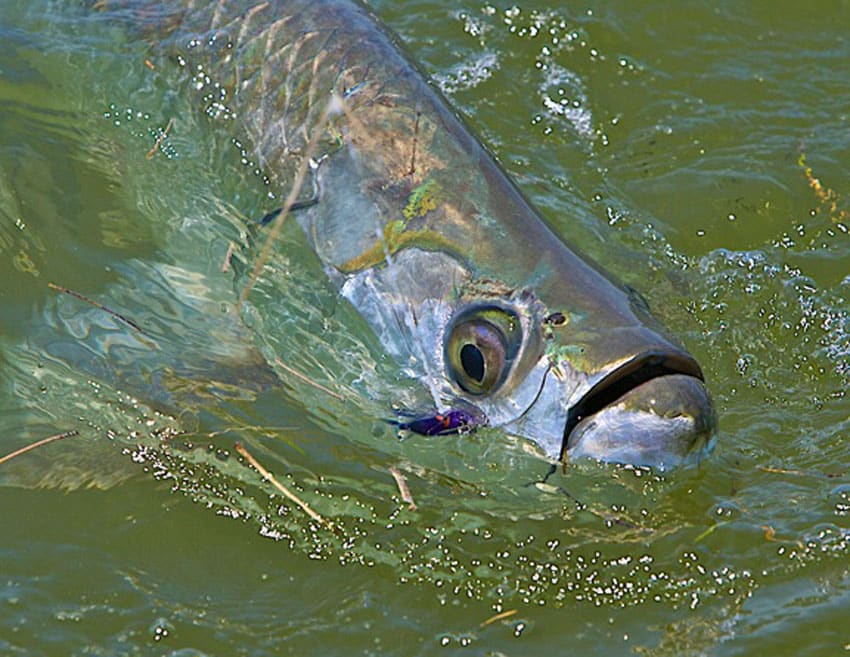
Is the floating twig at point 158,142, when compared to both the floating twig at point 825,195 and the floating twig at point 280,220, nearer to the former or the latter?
the floating twig at point 280,220

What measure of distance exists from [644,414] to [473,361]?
430mm

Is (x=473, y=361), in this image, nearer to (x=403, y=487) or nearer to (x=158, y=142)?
(x=403, y=487)

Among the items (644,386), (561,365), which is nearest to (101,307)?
(561,365)

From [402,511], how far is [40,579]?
2.83 ft

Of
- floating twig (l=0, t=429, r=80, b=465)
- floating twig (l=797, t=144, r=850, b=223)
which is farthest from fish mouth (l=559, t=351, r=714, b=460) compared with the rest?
floating twig (l=797, t=144, r=850, b=223)

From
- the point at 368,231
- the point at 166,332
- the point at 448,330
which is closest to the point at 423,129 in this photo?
the point at 368,231

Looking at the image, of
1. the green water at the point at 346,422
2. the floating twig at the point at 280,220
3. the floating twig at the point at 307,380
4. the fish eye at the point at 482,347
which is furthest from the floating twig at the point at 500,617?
the floating twig at the point at 280,220

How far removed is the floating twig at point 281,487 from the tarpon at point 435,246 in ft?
1.29

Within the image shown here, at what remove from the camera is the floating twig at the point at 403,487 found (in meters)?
3.14

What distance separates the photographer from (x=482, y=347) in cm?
287

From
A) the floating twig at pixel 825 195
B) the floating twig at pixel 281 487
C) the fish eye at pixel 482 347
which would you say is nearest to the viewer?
the fish eye at pixel 482 347

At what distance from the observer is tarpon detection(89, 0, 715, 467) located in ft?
8.89

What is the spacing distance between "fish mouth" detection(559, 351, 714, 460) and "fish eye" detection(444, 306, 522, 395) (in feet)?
0.66

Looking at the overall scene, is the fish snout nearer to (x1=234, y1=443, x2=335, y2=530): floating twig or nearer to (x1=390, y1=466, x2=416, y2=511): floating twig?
(x1=390, y1=466, x2=416, y2=511): floating twig
